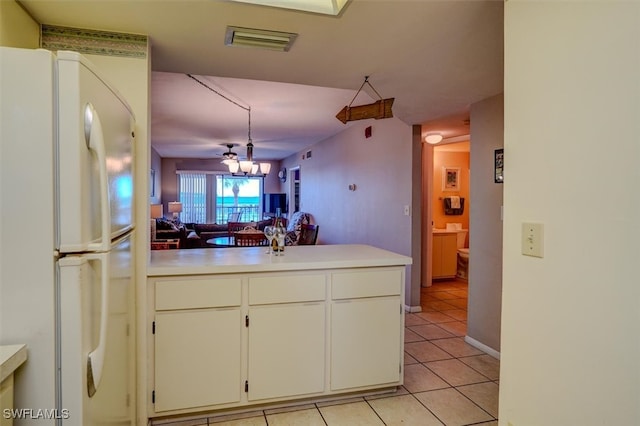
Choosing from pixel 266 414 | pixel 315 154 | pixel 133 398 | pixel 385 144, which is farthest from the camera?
pixel 315 154

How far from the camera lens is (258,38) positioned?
6.75ft

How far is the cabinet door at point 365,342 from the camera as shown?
7.43 ft

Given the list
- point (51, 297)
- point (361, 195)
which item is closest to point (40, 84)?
point (51, 297)

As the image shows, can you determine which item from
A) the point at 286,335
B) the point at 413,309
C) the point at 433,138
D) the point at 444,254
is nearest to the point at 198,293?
the point at 286,335

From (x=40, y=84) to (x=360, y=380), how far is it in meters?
2.17

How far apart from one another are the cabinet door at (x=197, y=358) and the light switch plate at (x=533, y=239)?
58.3 inches

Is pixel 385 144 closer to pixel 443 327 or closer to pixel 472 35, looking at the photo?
pixel 443 327

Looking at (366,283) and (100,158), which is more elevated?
(100,158)

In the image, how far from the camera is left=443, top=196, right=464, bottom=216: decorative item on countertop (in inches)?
248

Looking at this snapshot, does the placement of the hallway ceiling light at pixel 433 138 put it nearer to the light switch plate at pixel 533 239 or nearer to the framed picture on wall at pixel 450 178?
the framed picture on wall at pixel 450 178

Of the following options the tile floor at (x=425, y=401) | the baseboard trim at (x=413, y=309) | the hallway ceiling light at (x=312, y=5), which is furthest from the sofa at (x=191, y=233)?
the hallway ceiling light at (x=312, y=5)

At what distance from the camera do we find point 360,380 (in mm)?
2314

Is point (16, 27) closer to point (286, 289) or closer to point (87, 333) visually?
point (87, 333)

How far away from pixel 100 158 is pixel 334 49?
1588mm
